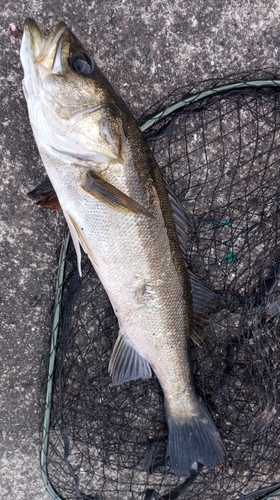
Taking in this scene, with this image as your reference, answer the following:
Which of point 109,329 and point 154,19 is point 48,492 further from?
point 154,19

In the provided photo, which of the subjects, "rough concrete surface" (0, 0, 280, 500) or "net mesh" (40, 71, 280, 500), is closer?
"rough concrete surface" (0, 0, 280, 500)

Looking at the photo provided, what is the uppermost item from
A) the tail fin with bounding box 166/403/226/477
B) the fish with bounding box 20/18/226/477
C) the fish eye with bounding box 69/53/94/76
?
the fish eye with bounding box 69/53/94/76

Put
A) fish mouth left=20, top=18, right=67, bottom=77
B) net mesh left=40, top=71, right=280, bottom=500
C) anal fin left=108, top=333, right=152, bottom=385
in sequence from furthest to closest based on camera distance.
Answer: net mesh left=40, top=71, right=280, bottom=500
anal fin left=108, top=333, right=152, bottom=385
fish mouth left=20, top=18, right=67, bottom=77

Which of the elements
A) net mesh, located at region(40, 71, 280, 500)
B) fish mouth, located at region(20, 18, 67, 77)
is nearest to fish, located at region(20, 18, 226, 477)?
fish mouth, located at region(20, 18, 67, 77)

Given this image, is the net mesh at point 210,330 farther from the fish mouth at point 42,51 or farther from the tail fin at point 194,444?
the fish mouth at point 42,51

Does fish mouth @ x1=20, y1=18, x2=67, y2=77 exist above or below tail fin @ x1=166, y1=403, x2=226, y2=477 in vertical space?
above


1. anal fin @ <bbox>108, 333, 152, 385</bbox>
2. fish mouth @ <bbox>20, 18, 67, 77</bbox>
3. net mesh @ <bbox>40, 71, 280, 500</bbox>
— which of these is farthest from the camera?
net mesh @ <bbox>40, 71, 280, 500</bbox>

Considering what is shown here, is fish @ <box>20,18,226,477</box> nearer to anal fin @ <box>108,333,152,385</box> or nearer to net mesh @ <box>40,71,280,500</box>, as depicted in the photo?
→ anal fin @ <box>108,333,152,385</box>

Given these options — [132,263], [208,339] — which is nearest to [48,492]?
[208,339]
